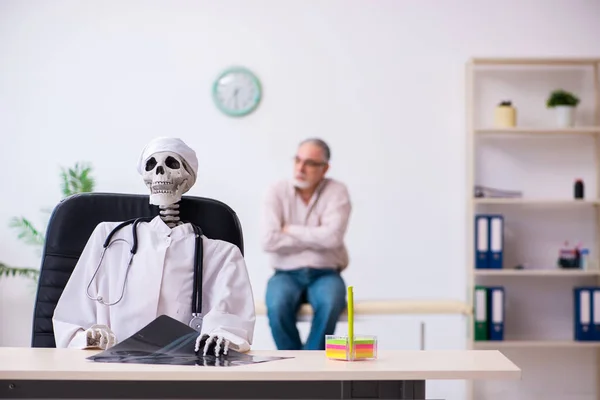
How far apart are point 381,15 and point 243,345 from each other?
348 cm

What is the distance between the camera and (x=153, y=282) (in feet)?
7.95

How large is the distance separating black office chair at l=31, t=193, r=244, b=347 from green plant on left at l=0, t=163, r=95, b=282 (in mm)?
2362

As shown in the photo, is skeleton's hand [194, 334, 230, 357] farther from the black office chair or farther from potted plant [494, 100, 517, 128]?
potted plant [494, 100, 517, 128]

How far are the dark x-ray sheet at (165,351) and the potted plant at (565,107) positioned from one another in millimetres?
3564

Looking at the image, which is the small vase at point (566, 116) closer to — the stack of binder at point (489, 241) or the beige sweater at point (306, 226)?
the stack of binder at point (489, 241)

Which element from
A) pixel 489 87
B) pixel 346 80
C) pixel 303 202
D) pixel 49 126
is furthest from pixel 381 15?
pixel 49 126

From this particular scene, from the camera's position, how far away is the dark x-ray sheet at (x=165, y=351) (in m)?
1.79

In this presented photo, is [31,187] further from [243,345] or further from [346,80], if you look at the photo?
[243,345]

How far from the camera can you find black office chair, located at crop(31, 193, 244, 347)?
2467 millimetres

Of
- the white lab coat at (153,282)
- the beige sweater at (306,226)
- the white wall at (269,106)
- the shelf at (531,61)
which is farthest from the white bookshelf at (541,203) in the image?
the white lab coat at (153,282)

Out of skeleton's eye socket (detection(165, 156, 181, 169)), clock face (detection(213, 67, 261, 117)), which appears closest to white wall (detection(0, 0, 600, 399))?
clock face (detection(213, 67, 261, 117))

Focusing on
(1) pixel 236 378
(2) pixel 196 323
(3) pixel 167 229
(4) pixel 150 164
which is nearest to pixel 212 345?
(1) pixel 236 378

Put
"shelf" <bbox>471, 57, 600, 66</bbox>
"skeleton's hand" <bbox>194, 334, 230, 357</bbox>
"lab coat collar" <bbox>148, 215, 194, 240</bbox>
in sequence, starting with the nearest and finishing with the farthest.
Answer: "skeleton's hand" <bbox>194, 334, 230, 357</bbox>
"lab coat collar" <bbox>148, 215, 194, 240</bbox>
"shelf" <bbox>471, 57, 600, 66</bbox>

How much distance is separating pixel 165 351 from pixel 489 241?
131 inches
